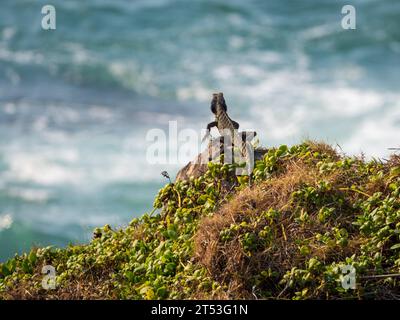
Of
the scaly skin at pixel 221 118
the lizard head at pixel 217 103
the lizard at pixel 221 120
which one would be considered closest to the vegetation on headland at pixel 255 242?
the lizard at pixel 221 120

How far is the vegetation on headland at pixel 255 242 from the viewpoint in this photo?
26.2 ft

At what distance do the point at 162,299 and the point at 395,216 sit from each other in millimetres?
2710

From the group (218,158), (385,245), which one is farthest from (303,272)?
(218,158)

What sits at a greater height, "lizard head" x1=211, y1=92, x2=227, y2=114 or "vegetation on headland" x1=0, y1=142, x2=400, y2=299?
"lizard head" x1=211, y1=92, x2=227, y2=114

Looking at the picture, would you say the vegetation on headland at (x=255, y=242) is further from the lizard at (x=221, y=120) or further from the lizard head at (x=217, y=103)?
the lizard head at (x=217, y=103)

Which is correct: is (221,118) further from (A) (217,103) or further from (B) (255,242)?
(B) (255,242)

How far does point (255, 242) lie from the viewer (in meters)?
8.27

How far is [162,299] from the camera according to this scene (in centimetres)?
802

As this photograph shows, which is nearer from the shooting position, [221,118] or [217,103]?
[221,118]

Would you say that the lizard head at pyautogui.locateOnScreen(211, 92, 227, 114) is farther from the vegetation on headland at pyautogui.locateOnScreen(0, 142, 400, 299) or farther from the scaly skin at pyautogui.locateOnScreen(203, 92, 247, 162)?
the vegetation on headland at pyautogui.locateOnScreen(0, 142, 400, 299)

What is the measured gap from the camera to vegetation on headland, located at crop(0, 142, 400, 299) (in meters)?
8.00

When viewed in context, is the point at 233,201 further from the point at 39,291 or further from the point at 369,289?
the point at 39,291

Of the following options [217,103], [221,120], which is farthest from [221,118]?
[217,103]

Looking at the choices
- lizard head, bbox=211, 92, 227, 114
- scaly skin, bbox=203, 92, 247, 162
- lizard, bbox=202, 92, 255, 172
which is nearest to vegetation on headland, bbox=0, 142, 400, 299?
lizard, bbox=202, 92, 255, 172
